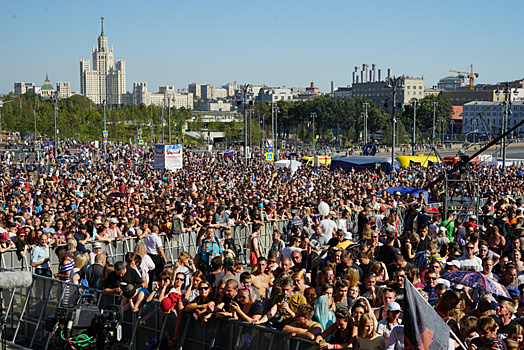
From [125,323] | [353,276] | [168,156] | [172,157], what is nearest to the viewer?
[353,276]

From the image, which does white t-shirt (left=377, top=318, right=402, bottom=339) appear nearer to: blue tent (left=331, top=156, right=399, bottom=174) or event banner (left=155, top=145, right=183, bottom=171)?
event banner (left=155, top=145, right=183, bottom=171)

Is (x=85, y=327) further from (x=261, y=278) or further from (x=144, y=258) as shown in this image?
(x=144, y=258)

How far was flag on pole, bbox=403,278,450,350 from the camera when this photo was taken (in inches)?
209

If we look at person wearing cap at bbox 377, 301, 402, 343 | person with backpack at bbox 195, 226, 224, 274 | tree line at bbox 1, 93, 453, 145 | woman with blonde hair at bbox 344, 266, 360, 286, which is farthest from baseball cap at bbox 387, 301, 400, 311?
tree line at bbox 1, 93, 453, 145

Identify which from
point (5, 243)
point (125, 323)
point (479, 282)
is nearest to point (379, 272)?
point (479, 282)

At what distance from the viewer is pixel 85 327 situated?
7.47m

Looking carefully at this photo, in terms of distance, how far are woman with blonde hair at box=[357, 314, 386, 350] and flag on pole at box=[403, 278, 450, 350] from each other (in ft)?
2.30

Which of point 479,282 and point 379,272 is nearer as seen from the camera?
point 479,282

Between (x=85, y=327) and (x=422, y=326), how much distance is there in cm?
391

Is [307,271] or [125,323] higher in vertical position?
[307,271]

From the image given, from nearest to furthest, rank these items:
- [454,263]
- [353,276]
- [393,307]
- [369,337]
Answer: [369,337]
[393,307]
[353,276]
[454,263]

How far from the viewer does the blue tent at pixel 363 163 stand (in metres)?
38.0

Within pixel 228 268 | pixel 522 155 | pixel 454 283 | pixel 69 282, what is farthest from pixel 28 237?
pixel 522 155

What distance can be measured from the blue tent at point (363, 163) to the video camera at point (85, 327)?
103 feet
